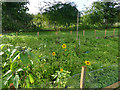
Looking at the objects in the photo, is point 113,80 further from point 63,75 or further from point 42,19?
point 42,19

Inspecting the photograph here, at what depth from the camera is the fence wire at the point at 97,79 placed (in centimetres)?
149

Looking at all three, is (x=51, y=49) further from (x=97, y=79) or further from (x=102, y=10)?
(x=102, y=10)

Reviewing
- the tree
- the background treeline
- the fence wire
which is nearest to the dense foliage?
the background treeline

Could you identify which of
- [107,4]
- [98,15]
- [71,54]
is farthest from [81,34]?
[71,54]

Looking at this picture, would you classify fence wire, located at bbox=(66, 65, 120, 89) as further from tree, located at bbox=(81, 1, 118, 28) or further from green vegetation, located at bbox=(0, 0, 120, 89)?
tree, located at bbox=(81, 1, 118, 28)

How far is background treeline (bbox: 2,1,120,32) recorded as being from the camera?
3.16 meters

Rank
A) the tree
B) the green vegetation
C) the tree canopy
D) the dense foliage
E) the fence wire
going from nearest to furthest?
the green vegetation < the fence wire < the dense foliage < the tree < the tree canopy

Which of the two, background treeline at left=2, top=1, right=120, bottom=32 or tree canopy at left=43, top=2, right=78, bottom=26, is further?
tree canopy at left=43, top=2, right=78, bottom=26

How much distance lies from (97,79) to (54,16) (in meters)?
3.31

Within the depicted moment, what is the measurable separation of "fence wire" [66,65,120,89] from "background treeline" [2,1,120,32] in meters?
A: 2.51

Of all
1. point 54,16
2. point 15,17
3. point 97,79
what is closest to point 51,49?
point 97,79

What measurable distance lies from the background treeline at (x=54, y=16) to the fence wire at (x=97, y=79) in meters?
2.51

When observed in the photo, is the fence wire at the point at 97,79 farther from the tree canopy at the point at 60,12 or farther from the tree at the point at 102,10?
the tree canopy at the point at 60,12

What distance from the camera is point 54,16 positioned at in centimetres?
434
